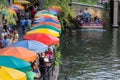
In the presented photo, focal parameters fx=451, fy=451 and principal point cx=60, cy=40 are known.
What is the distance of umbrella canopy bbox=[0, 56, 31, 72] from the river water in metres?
7.08

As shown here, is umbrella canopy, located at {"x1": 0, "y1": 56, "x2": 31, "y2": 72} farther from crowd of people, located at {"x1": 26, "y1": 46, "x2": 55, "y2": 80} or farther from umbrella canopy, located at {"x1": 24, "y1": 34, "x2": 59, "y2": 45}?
umbrella canopy, located at {"x1": 24, "y1": 34, "x2": 59, "y2": 45}

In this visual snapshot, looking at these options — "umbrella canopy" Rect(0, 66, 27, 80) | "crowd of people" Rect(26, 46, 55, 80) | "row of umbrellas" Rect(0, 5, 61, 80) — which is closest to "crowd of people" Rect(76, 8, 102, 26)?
"row of umbrellas" Rect(0, 5, 61, 80)

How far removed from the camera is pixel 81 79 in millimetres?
23828

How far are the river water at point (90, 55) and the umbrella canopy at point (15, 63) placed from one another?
7082 mm

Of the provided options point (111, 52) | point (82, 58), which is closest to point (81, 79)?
point (82, 58)

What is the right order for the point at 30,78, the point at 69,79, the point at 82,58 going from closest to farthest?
1. the point at 30,78
2. the point at 69,79
3. the point at 82,58

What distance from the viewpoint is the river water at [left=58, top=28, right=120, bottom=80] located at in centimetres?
2517

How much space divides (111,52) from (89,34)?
10.6 meters

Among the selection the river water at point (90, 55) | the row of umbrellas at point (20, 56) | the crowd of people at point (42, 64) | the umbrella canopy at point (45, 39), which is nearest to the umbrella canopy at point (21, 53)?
the row of umbrellas at point (20, 56)

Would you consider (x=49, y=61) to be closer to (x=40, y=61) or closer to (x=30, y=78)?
(x=40, y=61)

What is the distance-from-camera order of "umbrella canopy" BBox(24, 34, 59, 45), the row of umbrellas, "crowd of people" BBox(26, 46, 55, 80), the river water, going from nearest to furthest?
1. the row of umbrellas
2. "crowd of people" BBox(26, 46, 55, 80)
3. "umbrella canopy" BBox(24, 34, 59, 45)
4. the river water

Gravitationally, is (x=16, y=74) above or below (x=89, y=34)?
above

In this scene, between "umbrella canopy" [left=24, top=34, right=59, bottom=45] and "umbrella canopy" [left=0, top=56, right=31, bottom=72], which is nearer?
"umbrella canopy" [left=0, top=56, right=31, bottom=72]

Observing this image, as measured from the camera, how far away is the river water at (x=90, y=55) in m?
25.2
